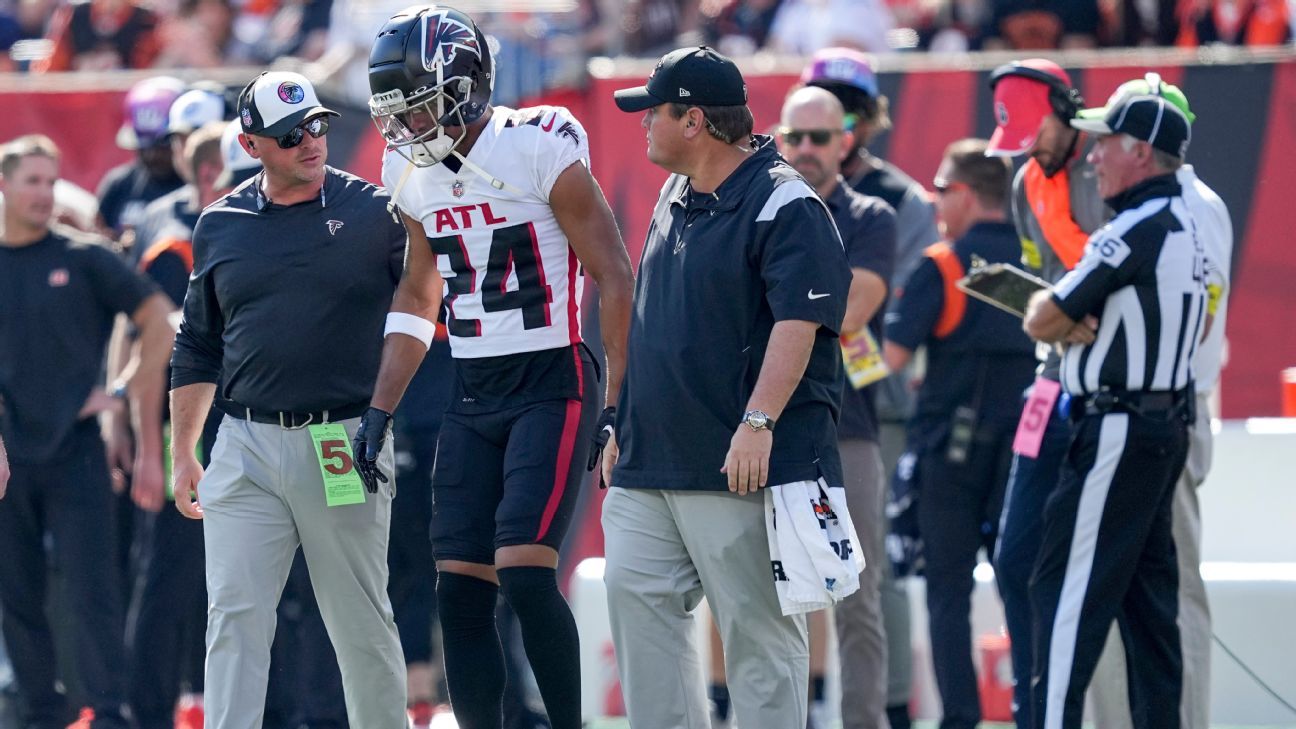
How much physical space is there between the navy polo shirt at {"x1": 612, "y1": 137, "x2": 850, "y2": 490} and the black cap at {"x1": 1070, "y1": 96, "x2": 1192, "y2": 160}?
1276 millimetres

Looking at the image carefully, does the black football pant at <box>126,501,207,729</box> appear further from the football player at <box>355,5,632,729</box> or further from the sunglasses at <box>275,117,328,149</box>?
the sunglasses at <box>275,117,328,149</box>

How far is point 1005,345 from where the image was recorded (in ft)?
21.6

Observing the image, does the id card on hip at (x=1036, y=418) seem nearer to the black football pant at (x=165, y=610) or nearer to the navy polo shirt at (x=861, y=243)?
the navy polo shirt at (x=861, y=243)

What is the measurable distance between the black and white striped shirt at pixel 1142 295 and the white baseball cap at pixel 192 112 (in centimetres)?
383

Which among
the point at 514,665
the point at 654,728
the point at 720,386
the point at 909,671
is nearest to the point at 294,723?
the point at 514,665

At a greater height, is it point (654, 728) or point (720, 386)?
point (720, 386)

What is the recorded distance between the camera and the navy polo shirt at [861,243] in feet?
20.7

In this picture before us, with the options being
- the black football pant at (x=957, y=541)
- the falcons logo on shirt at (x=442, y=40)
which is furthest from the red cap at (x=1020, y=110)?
the falcons logo on shirt at (x=442, y=40)

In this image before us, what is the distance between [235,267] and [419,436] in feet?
6.27

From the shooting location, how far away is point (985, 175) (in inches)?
263

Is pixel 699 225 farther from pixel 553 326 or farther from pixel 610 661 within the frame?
pixel 610 661

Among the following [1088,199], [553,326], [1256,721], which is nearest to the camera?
[553,326]

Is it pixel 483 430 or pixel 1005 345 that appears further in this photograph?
pixel 1005 345

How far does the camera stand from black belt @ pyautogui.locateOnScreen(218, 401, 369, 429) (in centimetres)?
530
